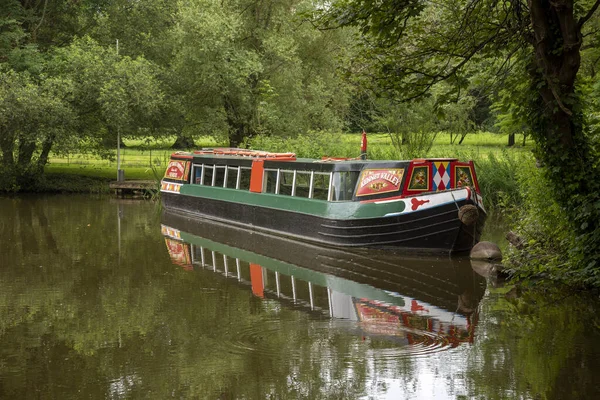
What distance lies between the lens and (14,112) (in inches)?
1006

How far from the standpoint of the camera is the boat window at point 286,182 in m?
18.2

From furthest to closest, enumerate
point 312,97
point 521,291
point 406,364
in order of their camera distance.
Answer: point 312,97, point 521,291, point 406,364

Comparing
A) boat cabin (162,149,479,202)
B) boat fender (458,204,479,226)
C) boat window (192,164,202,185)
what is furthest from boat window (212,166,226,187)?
boat fender (458,204,479,226)

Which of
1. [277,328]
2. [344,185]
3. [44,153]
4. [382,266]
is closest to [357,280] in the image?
[382,266]

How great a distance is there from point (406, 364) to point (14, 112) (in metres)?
20.4

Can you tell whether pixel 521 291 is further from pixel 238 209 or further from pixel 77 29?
pixel 77 29

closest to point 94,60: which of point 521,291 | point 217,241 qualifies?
→ point 217,241

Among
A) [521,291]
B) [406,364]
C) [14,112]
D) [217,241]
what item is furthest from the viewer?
[14,112]

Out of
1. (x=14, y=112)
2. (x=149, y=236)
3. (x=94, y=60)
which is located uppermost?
(x=94, y=60)

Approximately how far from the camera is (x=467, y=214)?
14594mm

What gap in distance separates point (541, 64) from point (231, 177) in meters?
11.8

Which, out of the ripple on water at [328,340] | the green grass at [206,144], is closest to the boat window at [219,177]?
the green grass at [206,144]

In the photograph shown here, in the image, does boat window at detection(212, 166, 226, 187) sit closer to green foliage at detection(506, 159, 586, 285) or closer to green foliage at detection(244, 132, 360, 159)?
green foliage at detection(244, 132, 360, 159)

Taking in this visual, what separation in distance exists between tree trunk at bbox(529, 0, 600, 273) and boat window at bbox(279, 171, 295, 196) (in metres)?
8.46
